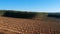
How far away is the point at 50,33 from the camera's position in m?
10.9

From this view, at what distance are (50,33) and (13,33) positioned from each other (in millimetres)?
2937

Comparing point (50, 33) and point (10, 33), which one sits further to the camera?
point (50, 33)

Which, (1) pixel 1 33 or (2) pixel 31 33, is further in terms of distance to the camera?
(2) pixel 31 33

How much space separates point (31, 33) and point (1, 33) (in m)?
2.26

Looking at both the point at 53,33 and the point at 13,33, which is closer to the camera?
the point at 13,33

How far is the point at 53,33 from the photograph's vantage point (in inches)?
433

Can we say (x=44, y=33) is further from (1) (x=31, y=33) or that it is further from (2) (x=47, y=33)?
(1) (x=31, y=33)

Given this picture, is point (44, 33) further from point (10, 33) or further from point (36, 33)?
point (10, 33)

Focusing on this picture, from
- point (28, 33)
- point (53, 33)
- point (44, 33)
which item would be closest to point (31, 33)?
point (28, 33)

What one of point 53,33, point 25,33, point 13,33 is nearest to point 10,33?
point 13,33

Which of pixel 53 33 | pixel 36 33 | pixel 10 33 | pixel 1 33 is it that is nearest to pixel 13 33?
pixel 10 33

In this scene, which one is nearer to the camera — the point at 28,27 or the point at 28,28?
the point at 28,28

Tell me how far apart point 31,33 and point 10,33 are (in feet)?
5.29

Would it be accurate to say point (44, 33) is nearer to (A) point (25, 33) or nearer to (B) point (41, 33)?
(B) point (41, 33)
